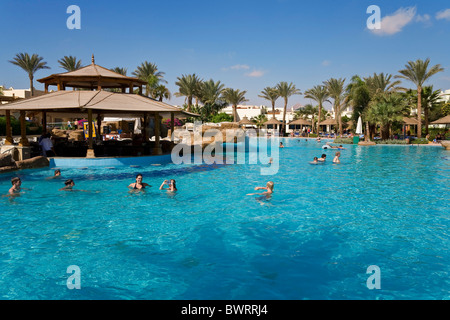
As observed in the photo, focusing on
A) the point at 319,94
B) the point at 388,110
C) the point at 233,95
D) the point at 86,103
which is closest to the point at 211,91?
the point at 233,95

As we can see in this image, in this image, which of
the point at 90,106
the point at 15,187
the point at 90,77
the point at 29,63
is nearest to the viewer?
the point at 15,187

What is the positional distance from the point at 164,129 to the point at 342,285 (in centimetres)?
1725

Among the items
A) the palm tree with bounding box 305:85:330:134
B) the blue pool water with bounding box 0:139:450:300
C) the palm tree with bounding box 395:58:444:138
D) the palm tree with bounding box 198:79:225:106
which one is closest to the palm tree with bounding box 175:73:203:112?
the palm tree with bounding box 198:79:225:106

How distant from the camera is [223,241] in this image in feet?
21.0

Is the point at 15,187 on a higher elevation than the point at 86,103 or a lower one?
lower

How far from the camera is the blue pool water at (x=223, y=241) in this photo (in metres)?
4.57

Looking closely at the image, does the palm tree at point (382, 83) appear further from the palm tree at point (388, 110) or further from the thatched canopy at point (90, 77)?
the thatched canopy at point (90, 77)

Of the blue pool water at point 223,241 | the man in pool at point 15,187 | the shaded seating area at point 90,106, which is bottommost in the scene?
the blue pool water at point 223,241

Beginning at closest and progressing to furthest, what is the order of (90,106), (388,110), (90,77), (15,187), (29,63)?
(15,187)
(90,106)
(90,77)
(388,110)
(29,63)

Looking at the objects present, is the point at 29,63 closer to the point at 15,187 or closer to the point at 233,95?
the point at 233,95

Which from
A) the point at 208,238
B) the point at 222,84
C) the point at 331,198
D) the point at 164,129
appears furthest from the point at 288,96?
the point at 208,238

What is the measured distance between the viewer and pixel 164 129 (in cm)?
2047

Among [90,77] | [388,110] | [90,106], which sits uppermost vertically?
[90,77]

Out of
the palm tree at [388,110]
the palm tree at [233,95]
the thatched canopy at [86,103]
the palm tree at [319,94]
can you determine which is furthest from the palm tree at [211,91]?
the thatched canopy at [86,103]
